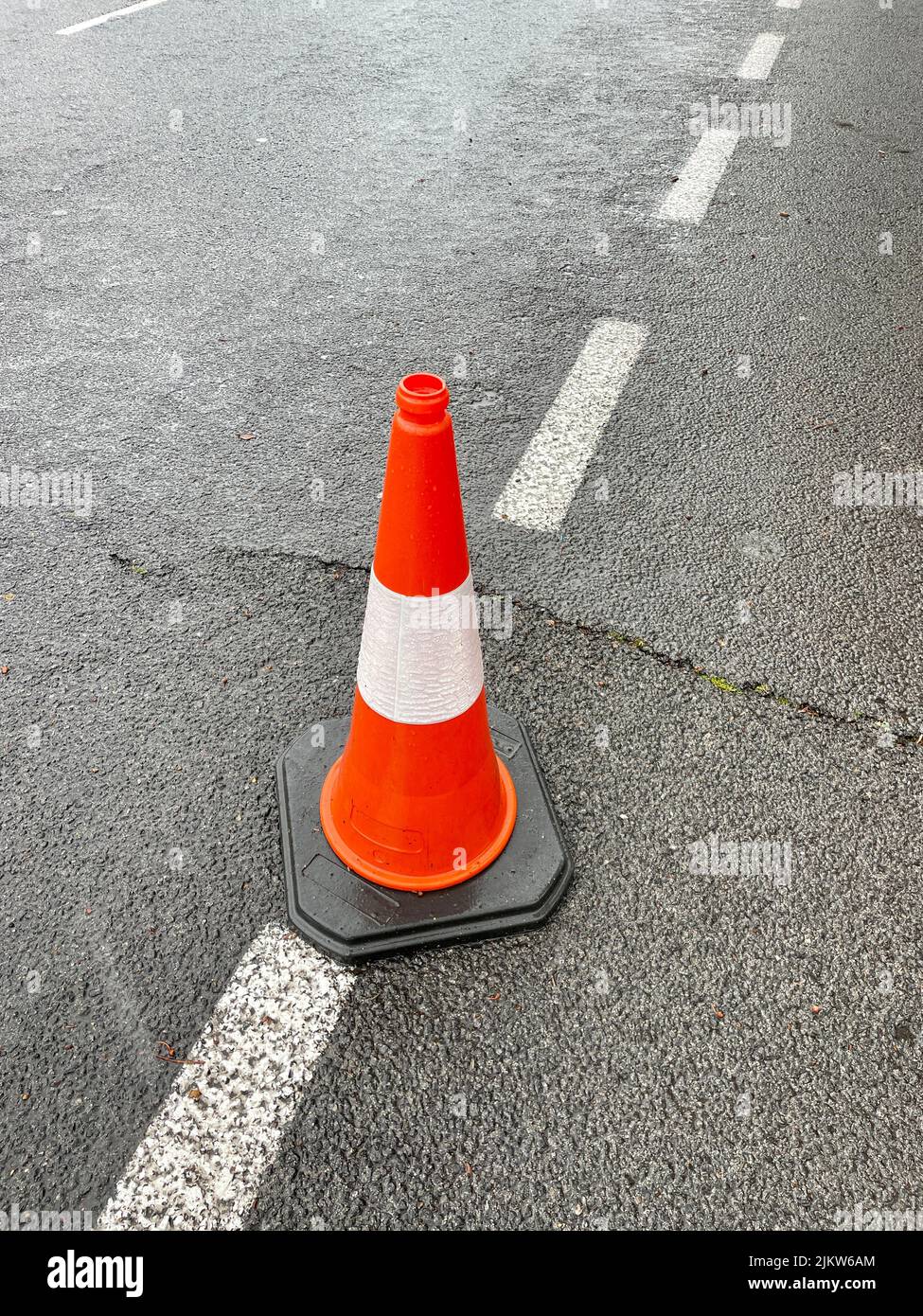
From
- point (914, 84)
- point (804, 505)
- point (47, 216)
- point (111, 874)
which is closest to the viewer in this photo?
point (111, 874)

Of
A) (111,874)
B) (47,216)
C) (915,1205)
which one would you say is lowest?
(915,1205)

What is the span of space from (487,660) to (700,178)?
13.1 ft

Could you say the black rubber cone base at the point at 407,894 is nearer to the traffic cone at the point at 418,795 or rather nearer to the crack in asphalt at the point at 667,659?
the traffic cone at the point at 418,795

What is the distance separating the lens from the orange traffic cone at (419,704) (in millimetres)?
1849

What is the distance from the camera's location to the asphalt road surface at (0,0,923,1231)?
1.77 metres

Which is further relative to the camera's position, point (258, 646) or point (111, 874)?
point (258, 646)

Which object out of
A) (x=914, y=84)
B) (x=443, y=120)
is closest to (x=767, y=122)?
(x=914, y=84)

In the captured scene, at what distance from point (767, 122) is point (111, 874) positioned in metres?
6.21

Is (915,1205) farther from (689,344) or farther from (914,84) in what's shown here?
(914,84)

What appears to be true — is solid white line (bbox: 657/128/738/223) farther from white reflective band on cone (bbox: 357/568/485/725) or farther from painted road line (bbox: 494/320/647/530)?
white reflective band on cone (bbox: 357/568/485/725)

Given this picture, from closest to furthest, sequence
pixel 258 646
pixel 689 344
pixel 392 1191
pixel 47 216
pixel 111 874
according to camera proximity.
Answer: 1. pixel 392 1191
2. pixel 111 874
3. pixel 258 646
4. pixel 689 344
5. pixel 47 216

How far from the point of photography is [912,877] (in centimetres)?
219

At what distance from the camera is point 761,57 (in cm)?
731

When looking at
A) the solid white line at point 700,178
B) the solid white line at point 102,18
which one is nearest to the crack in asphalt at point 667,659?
the solid white line at point 700,178
